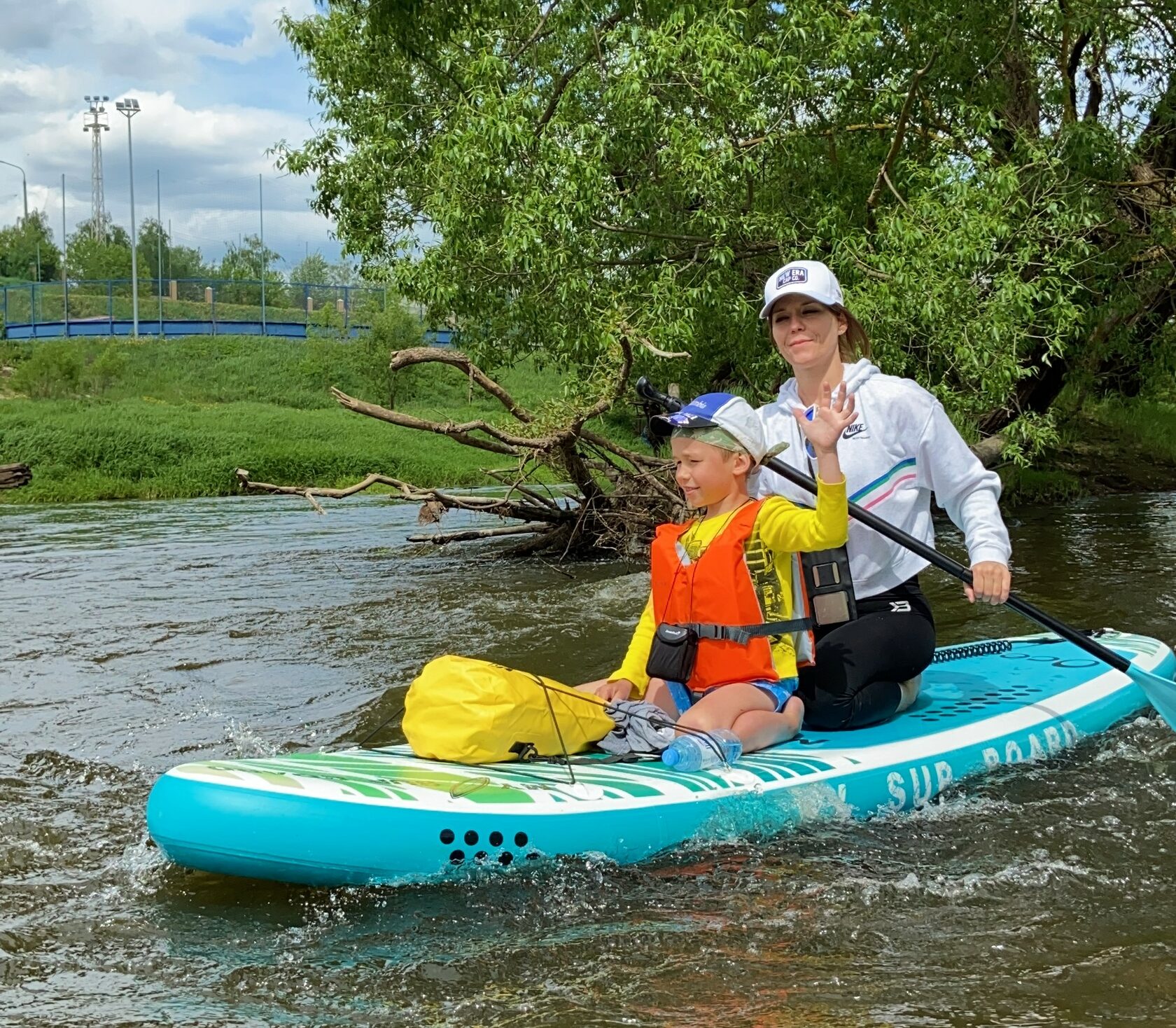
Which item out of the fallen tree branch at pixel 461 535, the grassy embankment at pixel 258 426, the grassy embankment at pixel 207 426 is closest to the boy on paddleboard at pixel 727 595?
the fallen tree branch at pixel 461 535

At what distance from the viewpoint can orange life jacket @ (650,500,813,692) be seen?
11.9 ft

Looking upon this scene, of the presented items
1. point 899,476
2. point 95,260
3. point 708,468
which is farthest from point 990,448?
point 95,260

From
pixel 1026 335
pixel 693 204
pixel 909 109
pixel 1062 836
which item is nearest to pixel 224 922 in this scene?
pixel 1062 836

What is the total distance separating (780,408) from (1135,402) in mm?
12623

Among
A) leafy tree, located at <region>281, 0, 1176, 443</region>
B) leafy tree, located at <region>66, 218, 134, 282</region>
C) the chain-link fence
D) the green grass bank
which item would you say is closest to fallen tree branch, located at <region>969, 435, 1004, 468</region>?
leafy tree, located at <region>281, 0, 1176, 443</region>

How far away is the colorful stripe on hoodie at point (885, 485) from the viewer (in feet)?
12.6

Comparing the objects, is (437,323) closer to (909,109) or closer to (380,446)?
(909,109)

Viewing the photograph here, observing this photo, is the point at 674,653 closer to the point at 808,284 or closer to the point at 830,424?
the point at 830,424

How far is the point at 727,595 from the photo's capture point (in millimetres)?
3641

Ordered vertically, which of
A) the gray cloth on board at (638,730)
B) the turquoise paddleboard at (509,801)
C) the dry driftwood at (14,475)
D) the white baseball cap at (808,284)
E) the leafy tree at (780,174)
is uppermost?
the leafy tree at (780,174)

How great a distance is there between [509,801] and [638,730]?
1.97ft

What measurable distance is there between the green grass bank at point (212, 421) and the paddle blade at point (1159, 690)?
390 inches

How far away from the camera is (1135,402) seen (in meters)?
15.1

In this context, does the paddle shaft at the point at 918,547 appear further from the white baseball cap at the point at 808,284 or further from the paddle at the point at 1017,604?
the white baseball cap at the point at 808,284
